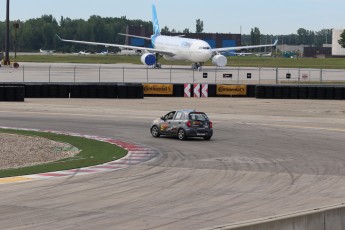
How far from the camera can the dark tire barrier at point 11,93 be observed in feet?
207

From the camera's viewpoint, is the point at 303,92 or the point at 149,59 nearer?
the point at 303,92

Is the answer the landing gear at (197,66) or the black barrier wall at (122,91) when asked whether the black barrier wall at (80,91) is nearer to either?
the black barrier wall at (122,91)

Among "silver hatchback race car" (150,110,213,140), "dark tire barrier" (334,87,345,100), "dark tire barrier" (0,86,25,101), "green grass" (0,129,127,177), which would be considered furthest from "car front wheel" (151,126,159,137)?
"dark tire barrier" (334,87,345,100)

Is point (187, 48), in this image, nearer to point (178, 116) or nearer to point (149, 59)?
point (149, 59)

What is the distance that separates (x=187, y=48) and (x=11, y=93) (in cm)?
5839

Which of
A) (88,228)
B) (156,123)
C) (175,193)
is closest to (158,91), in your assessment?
(156,123)

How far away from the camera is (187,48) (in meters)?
119

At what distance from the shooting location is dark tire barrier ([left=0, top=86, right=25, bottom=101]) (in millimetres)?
62969

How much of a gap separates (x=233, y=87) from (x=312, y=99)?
280 inches

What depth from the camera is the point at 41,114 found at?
54.1 m

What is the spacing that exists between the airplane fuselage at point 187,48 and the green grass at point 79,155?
74706 millimetres

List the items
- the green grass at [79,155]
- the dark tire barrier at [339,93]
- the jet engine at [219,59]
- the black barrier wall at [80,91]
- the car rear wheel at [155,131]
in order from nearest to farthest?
the green grass at [79,155] < the car rear wheel at [155,131] < the black barrier wall at [80,91] < the dark tire barrier at [339,93] < the jet engine at [219,59]

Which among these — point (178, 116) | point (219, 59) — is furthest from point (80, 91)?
point (219, 59)

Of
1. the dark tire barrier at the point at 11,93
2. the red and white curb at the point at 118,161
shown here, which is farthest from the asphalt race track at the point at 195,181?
the dark tire barrier at the point at 11,93
